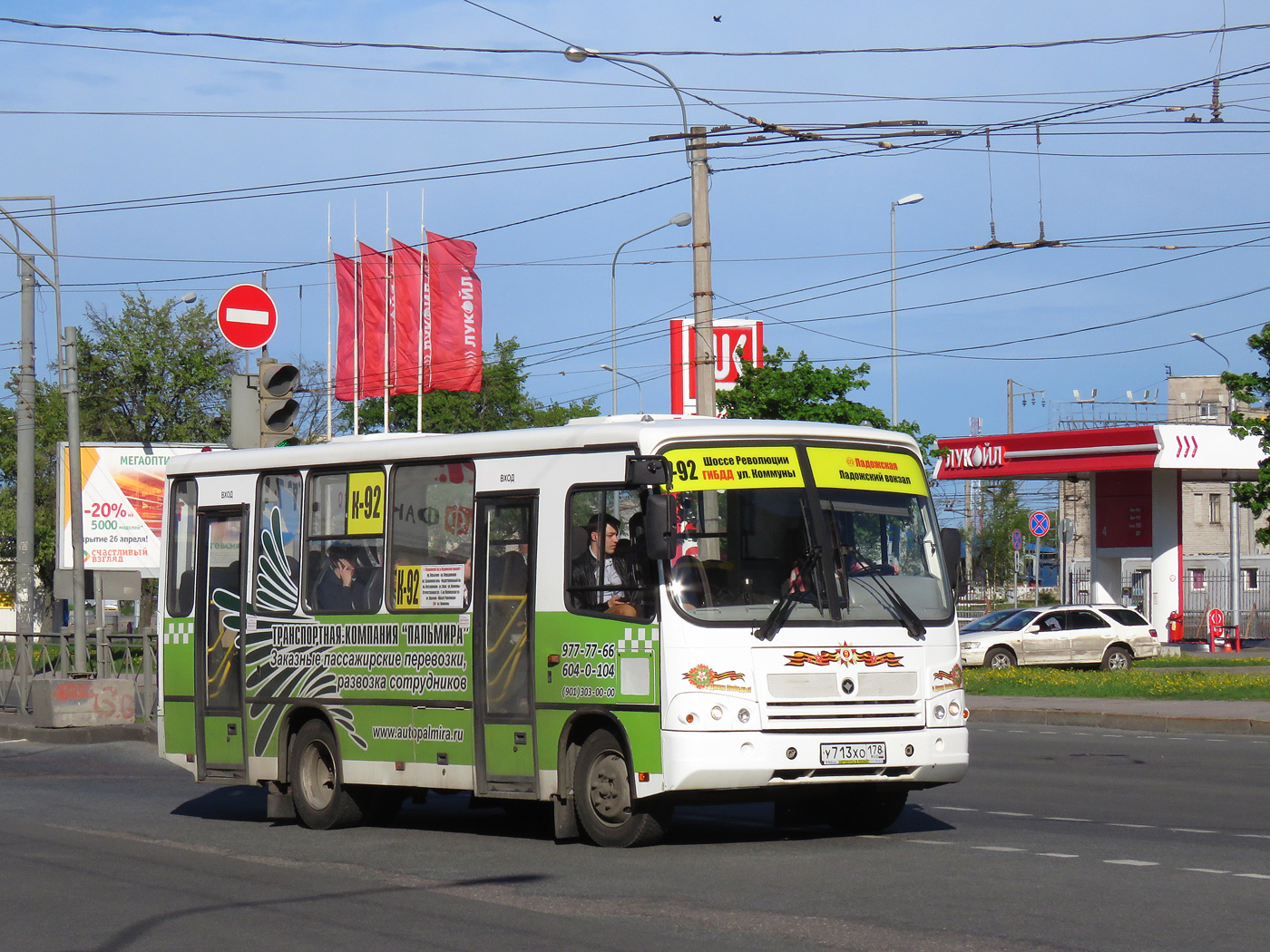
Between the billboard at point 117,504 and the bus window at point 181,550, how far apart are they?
2209 centimetres

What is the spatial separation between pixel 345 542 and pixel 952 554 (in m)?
4.47

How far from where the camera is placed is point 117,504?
120 ft

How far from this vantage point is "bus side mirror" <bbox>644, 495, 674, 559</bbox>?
10.1 m

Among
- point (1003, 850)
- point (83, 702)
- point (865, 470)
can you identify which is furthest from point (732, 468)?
point (83, 702)

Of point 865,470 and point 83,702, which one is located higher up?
point 865,470

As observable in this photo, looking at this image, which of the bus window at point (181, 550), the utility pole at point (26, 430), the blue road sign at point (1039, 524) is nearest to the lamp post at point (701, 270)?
the bus window at point (181, 550)

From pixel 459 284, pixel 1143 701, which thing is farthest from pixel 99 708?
pixel 459 284

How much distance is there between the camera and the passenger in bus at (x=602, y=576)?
1070 cm

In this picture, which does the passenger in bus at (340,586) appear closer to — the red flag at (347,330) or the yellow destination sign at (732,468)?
the yellow destination sign at (732,468)

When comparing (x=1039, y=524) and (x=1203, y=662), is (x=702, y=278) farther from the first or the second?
(x=1039, y=524)

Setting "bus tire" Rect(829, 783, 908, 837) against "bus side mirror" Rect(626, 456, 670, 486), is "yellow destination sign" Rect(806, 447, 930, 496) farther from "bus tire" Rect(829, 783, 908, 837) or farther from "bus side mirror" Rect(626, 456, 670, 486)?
"bus tire" Rect(829, 783, 908, 837)

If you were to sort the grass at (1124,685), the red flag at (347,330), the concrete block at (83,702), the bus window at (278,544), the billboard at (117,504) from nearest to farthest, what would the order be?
the bus window at (278,544) < the concrete block at (83,702) < the grass at (1124,685) < the billboard at (117,504) < the red flag at (347,330)

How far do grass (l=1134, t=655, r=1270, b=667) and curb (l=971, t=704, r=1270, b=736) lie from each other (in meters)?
13.2

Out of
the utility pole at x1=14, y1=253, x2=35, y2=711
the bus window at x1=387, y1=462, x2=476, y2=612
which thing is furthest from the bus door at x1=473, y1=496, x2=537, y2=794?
the utility pole at x1=14, y1=253, x2=35, y2=711
